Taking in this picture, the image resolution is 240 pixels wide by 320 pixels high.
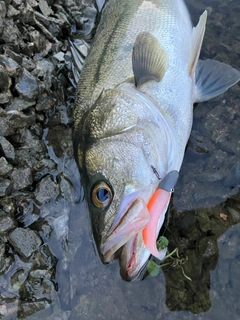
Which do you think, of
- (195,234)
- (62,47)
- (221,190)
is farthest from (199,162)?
(62,47)

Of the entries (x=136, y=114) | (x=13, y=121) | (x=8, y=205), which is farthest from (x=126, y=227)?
(x=13, y=121)

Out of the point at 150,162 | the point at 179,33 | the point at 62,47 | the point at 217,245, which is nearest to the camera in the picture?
the point at 150,162

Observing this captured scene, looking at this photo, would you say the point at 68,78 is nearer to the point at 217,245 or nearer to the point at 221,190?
the point at 221,190

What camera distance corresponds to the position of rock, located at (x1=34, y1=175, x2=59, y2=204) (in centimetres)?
322

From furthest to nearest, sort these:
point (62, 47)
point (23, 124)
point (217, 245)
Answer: point (62, 47) → point (23, 124) → point (217, 245)

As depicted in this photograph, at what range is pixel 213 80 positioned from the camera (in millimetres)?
3756

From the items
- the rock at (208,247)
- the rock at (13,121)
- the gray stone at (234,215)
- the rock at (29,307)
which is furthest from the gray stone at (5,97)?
the gray stone at (234,215)

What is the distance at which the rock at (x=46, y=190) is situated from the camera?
3.22 meters

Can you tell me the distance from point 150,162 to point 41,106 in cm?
131

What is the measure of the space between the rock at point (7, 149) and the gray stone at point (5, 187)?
8.8 inches

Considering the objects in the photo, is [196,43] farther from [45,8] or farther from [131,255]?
[131,255]

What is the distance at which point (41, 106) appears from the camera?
357 centimetres

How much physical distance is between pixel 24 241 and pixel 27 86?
1409mm

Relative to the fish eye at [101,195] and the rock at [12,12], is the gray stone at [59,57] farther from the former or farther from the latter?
the fish eye at [101,195]
